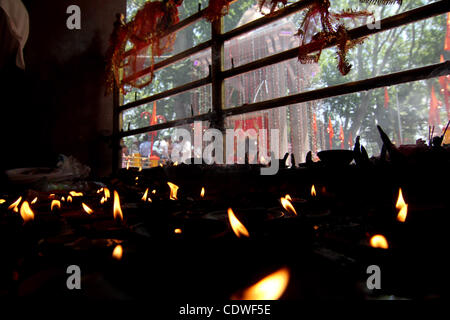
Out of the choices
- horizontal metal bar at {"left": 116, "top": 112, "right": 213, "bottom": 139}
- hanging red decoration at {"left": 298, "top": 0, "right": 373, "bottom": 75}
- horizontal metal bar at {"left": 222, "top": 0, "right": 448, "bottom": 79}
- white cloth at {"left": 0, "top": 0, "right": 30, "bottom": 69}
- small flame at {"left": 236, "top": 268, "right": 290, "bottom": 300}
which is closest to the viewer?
small flame at {"left": 236, "top": 268, "right": 290, "bottom": 300}

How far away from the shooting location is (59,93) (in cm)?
751

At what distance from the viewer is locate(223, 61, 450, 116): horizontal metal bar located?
3018 mm

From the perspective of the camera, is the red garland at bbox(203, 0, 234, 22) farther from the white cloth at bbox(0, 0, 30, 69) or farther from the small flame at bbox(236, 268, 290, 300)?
the small flame at bbox(236, 268, 290, 300)

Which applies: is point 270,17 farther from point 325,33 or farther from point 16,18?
→ point 16,18

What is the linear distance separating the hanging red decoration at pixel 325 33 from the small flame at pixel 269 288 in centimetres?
332

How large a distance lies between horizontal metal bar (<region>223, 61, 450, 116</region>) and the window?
0.04ft

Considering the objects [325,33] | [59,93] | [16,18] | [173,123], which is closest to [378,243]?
[325,33]

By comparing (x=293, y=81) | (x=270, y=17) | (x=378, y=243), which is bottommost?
(x=378, y=243)

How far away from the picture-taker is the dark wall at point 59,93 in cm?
679

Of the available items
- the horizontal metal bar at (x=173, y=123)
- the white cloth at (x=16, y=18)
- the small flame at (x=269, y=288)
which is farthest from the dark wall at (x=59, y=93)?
the small flame at (x=269, y=288)

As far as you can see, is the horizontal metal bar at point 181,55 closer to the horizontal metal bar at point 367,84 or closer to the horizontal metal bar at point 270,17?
the horizontal metal bar at point 270,17

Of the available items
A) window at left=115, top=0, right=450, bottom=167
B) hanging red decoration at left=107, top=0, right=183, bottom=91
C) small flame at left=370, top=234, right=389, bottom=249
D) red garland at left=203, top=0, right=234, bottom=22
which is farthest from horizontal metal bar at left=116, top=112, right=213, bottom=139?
small flame at left=370, top=234, right=389, bottom=249

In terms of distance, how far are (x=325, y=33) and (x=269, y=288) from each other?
345 centimetres
